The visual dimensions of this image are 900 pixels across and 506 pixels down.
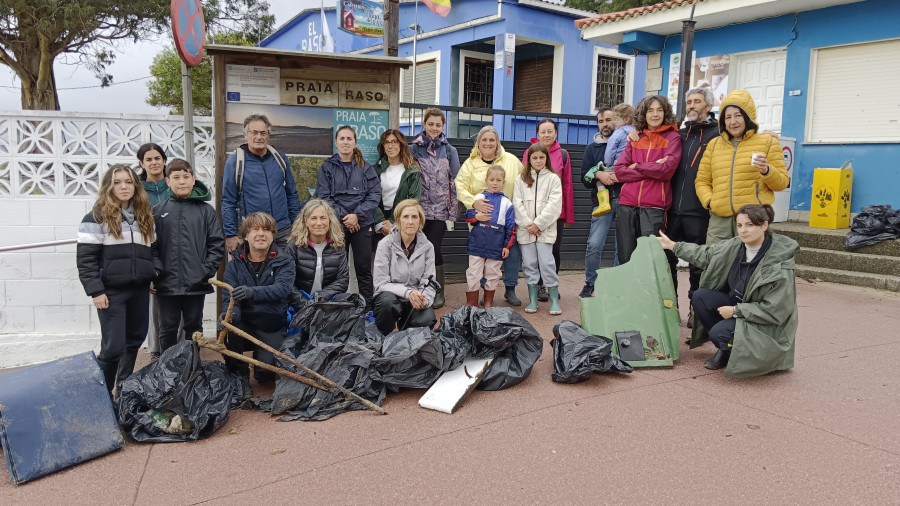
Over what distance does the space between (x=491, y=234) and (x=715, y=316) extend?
2269 mm

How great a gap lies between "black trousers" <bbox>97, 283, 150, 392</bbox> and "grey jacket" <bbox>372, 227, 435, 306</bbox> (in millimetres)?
1697

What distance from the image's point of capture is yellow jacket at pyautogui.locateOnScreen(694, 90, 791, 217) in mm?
5168

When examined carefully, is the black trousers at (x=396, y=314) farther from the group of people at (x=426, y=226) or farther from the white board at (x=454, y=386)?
the white board at (x=454, y=386)

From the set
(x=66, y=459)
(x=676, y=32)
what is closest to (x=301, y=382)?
(x=66, y=459)

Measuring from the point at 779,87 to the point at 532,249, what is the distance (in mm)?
6993

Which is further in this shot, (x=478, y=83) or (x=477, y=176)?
(x=478, y=83)

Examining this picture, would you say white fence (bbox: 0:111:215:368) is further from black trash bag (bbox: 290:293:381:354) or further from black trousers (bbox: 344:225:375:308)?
black trash bag (bbox: 290:293:381:354)

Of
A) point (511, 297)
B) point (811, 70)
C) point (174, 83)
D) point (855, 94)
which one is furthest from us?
point (174, 83)

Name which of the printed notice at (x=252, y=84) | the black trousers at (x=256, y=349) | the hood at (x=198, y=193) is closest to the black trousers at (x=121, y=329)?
the black trousers at (x=256, y=349)

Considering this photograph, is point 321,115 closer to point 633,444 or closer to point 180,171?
point 180,171

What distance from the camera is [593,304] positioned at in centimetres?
507

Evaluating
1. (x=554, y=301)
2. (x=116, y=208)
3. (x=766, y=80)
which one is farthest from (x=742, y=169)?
(x=766, y=80)

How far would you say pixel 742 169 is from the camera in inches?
205

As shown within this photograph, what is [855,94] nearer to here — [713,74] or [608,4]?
[713,74]
